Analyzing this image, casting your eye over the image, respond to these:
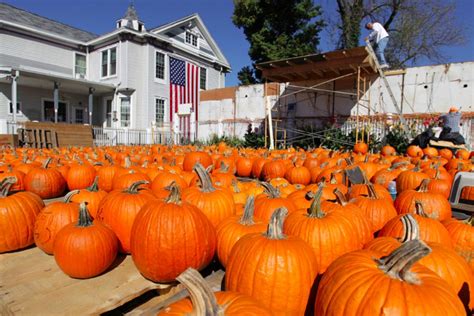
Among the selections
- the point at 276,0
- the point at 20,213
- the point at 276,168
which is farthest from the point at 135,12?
the point at 20,213

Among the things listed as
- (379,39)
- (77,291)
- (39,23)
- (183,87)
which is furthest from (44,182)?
(39,23)

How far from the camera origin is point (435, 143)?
7180 millimetres

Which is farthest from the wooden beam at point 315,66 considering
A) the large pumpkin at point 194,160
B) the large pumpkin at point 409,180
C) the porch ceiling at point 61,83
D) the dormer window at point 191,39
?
the dormer window at point 191,39

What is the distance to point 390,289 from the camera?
1.10m

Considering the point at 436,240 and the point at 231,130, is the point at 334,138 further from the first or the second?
the point at 436,240

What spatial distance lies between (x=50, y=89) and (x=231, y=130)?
1225cm

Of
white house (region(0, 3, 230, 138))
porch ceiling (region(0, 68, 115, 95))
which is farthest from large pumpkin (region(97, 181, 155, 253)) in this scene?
white house (region(0, 3, 230, 138))

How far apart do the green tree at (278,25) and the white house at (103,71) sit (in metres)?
4.30

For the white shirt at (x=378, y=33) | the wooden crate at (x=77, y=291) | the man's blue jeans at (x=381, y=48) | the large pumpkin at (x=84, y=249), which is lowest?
the wooden crate at (x=77, y=291)

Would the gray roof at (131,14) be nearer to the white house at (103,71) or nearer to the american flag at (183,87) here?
the white house at (103,71)

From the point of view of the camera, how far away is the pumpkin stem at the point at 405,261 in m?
1.05

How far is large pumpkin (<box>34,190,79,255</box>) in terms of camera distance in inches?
90.9

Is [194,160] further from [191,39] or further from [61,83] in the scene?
[191,39]

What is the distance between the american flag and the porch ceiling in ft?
14.1
